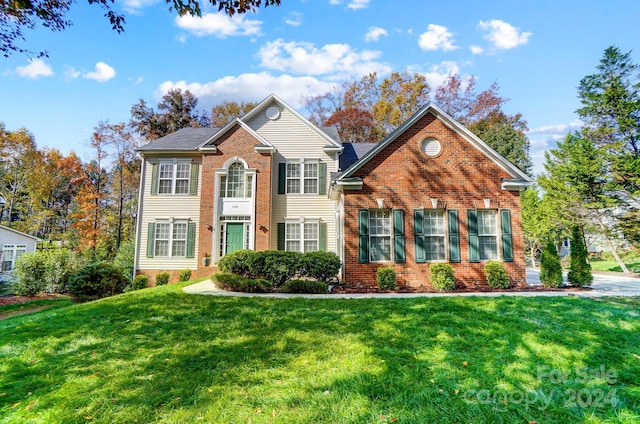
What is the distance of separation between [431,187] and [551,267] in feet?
15.8

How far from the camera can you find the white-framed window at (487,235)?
11.2 m

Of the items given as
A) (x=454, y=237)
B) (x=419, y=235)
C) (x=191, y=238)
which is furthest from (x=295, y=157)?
(x=454, y=237)

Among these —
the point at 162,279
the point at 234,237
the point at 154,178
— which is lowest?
the point at 162,279

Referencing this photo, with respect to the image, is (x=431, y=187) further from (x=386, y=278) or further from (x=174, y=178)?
(x=174, y=178)

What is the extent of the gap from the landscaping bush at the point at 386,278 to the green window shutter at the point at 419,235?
1194mm

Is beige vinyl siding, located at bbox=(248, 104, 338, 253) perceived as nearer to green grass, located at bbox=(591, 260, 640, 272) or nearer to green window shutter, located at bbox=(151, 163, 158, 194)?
green window shutter, located at bbox=(151, 163, 158, 194)

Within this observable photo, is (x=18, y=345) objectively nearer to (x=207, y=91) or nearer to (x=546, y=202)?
(x=546, y=202)

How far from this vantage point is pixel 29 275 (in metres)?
15.8

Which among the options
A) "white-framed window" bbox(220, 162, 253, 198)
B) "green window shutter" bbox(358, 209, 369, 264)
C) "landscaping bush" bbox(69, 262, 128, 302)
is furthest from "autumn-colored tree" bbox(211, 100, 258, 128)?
"green window shutter" bbox(358, 209, 369, 264)

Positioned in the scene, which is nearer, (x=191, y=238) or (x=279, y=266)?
(x=279, y=266)

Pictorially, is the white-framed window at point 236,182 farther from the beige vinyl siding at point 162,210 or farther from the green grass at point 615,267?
the green grass at point 615,267

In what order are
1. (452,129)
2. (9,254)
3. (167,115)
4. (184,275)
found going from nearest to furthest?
(452,129) → (184,275) → (9,254) → (167,115)

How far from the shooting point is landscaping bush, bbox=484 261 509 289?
10.4 meters

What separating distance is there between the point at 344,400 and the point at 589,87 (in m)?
23.2
